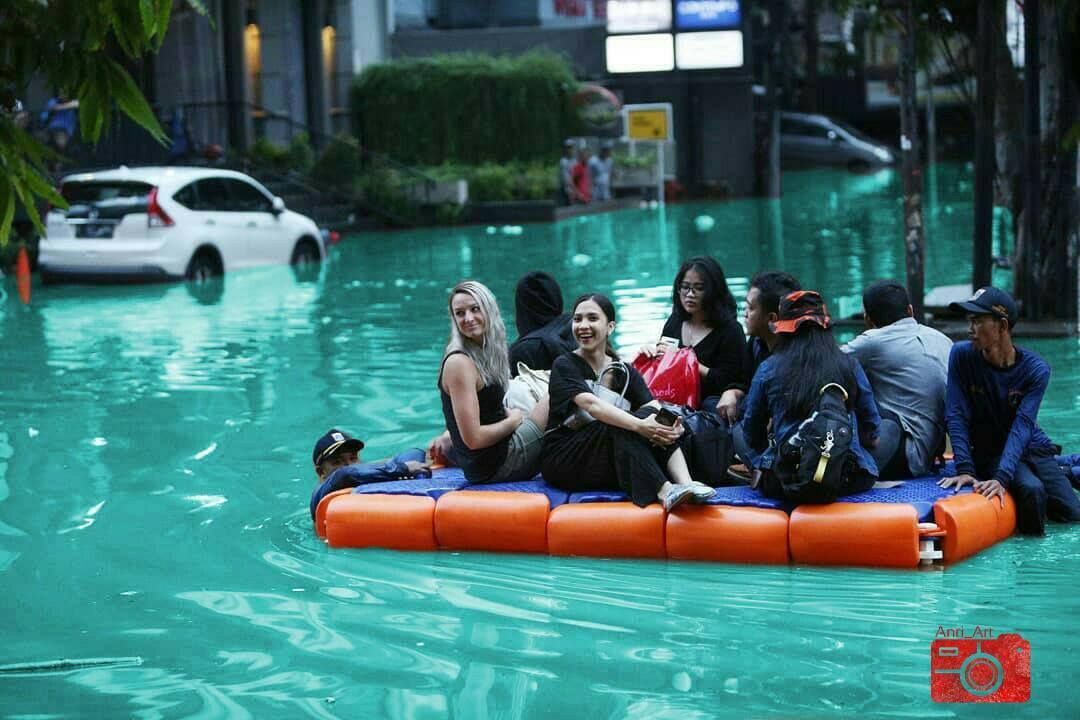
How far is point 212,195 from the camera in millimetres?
20125

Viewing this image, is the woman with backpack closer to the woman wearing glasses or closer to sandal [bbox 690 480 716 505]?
sandal [bbox 690 480 716 505]

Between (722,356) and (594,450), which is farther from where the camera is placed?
(722,356)

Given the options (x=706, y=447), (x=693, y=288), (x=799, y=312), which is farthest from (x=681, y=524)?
(x=693, y=288)

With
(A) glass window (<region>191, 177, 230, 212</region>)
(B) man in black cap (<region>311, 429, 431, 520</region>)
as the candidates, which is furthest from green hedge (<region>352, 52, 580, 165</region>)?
(B) man in black cap (<region>311, 429, 431, 520</region>)

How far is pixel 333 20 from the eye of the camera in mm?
37812

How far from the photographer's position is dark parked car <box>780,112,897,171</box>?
155 feet

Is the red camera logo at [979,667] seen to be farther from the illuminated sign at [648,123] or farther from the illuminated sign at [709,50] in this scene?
the illuminated sign at [709,50]

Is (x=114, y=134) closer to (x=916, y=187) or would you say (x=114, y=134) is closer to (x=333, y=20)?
(x=333, y=20)

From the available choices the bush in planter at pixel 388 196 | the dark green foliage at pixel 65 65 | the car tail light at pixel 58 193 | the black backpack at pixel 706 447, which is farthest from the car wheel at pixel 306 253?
the dark green foliage at pixel 65 65

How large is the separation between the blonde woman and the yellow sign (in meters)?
30.1

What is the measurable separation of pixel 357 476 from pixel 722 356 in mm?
1907

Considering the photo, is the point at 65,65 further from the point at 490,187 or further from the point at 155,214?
the point at 490,187

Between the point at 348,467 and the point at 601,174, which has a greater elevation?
the point at 601,174

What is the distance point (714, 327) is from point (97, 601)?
3.24 m
